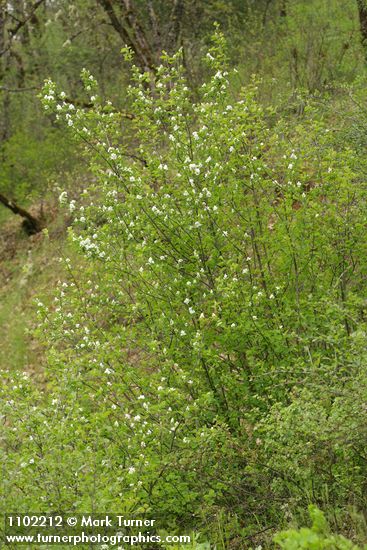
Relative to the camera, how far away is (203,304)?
6.00 meters

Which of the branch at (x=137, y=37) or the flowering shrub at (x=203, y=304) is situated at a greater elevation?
the branch at (x=137, y=37)

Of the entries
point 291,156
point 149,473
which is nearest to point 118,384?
point 149,473

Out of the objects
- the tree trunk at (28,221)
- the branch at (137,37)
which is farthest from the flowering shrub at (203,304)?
the tree trunk at (28,221)

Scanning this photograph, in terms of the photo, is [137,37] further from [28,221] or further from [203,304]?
[203,304]

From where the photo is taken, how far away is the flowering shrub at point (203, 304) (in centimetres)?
510

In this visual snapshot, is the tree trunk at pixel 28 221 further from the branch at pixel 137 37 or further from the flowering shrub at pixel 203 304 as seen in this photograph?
the flowering shrub at pixel 203 304

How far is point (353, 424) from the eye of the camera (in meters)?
4.19

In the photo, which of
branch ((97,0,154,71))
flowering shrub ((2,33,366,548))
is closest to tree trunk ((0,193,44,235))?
branch ((97,0,154,71))

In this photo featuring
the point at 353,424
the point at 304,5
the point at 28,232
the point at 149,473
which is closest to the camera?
the point at 353,424

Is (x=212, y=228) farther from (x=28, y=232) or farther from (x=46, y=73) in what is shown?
(x=46, y=73)

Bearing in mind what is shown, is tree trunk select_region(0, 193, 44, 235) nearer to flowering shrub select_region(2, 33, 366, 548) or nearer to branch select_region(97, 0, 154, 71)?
branch select_region(97, 0, 154, 71)

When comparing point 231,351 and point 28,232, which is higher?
point 28,232

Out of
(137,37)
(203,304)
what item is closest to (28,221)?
(137,37)

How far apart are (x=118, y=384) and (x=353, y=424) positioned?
6.20 ft
